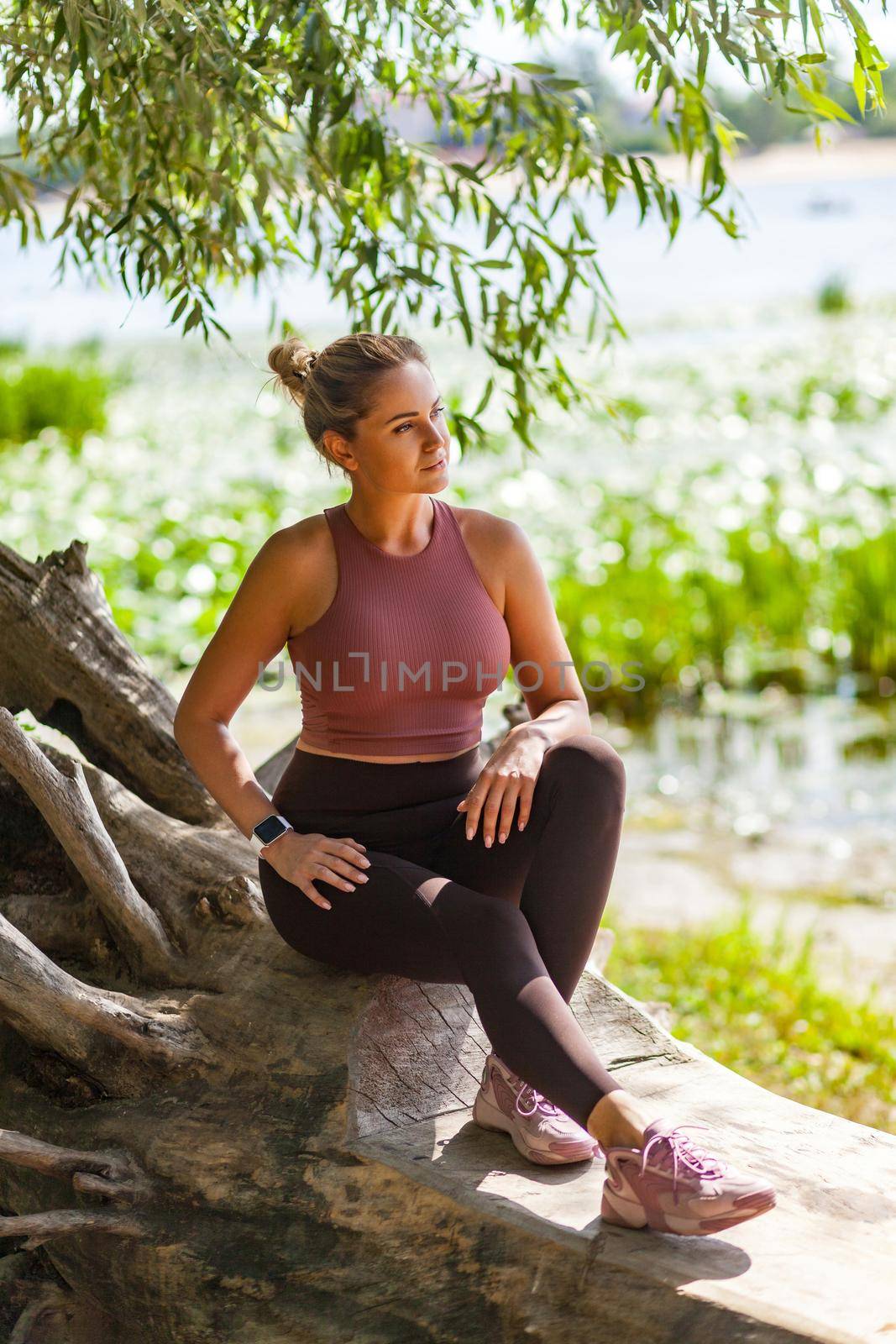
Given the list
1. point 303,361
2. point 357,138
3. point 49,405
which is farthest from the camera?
point 49,405

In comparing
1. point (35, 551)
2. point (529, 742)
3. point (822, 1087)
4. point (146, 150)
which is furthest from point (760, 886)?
point (35, 551)

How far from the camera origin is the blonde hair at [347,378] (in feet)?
6.64

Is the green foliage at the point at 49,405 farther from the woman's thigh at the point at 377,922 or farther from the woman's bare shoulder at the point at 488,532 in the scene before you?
the woman's thigh at the point at 377,922

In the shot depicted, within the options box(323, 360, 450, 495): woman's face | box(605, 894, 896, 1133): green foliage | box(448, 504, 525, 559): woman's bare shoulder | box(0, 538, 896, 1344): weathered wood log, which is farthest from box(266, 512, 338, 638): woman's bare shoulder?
box(605, 894, 896, 1133): green foliage

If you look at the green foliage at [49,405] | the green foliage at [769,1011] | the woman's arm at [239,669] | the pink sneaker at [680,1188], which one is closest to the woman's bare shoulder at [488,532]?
the woman's arm at [239,669]

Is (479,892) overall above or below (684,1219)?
above

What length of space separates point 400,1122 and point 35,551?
16.8ft

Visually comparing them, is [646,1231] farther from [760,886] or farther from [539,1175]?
[760,886]

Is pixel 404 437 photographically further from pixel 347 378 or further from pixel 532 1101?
pixel 532 1101

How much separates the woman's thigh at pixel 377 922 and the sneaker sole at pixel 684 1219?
370mm

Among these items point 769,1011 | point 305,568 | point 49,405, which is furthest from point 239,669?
point 49,405

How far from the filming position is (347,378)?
2031mm

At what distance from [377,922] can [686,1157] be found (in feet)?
1.73

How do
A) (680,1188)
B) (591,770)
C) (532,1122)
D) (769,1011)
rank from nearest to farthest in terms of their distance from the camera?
(680,1188) < (532,1122) < (591,770) < (769,1011)
